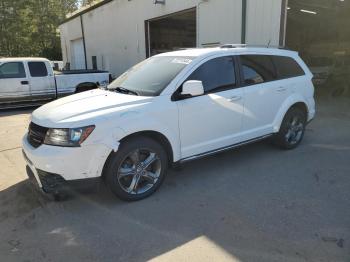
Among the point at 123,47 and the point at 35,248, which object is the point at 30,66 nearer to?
the point at 123,47

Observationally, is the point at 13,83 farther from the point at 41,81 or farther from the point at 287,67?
the point at 287,67

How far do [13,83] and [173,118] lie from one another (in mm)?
9258

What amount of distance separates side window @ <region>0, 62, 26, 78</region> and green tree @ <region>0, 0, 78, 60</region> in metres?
19.7

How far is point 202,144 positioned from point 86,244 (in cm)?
204

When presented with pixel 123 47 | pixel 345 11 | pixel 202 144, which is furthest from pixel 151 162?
pixel 345 11

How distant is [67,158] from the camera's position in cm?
351

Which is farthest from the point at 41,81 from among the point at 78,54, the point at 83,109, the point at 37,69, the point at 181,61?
the point at 78,54

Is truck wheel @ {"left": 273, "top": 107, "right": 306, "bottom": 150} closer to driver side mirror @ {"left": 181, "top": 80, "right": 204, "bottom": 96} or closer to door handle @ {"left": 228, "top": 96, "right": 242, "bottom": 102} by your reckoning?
door handle @ {"left": 228, "top": 96, "right": 242, "bottom": 102}

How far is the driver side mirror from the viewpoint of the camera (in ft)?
13.4

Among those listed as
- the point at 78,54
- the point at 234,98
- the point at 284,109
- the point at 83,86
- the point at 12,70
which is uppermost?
the point at 78,54

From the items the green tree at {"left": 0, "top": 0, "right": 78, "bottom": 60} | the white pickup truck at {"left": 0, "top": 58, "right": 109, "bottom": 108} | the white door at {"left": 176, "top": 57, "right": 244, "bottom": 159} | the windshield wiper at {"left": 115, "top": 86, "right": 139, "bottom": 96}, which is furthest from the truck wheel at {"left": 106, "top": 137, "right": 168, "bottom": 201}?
the green tree at {"left": 0, "top": 0, "right": 78, "bottom": 60}

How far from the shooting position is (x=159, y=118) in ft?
13.1

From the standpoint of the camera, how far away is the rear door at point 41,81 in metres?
11.7

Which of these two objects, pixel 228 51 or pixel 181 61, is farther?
pixel 228 51
